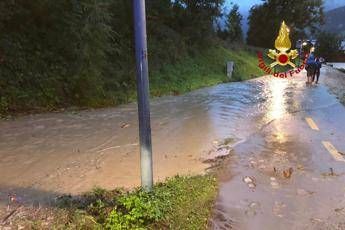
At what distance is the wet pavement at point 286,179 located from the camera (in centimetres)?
582

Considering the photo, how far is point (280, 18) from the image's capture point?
4550 cm

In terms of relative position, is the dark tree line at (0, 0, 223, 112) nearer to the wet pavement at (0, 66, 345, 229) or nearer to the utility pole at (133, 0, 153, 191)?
the wet pavement at (0, 66, 345, 229)

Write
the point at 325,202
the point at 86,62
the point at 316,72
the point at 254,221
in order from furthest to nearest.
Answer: the point at 316,72, the point at 86,62, the point at 325,202, the point at 254,221

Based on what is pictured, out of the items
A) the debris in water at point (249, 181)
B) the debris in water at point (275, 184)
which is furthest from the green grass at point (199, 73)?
the debris in water at point (275, 184)

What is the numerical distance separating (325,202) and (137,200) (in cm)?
287

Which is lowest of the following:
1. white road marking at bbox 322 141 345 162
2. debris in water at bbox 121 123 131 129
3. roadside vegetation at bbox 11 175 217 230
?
debris in water at bbox 121 123 131 129

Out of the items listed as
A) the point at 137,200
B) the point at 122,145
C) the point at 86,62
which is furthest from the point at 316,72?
the point at 137,200

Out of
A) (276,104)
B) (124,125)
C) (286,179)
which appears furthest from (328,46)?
(286,179)

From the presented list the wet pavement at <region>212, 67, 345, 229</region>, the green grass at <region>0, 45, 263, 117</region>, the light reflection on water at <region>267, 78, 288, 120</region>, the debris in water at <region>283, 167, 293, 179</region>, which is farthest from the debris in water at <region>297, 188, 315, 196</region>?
the green grass at <region>0, 45, 263, 117</region>

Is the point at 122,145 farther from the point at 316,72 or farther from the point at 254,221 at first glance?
the point at 316,72

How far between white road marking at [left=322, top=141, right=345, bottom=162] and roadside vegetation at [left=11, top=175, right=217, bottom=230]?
11.8ft

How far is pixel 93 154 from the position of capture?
8727 millimetres

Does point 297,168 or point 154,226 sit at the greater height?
point 154,226

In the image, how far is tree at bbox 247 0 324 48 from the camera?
46.6 m
